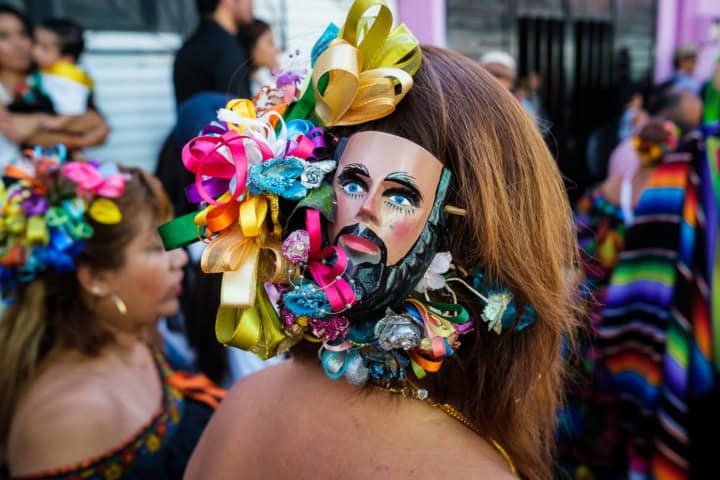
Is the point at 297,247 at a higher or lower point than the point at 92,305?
higher

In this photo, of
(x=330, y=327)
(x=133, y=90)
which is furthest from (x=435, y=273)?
(x=133, y=90)

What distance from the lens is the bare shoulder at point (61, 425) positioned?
1.67 m

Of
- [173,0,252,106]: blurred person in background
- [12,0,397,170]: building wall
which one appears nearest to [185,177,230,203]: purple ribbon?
[173,0,252,106]: blurred person in background

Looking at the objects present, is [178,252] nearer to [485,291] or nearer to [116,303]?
[116,303]

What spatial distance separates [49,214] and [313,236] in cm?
131

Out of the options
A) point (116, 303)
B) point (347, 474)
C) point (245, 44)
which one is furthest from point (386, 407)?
point (245, 44)

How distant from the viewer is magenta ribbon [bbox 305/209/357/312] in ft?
3.21

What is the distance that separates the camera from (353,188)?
3.36ft

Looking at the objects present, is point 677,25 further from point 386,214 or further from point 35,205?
point 386,214

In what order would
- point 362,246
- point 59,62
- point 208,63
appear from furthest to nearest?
point 59,62
point 208,63
point 362,246

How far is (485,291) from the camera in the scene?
1.10 metres

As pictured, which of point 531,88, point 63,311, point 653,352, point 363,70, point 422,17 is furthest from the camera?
point 531,88

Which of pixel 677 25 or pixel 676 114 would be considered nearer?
pixel 676 114

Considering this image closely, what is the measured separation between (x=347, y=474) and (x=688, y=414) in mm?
1946
